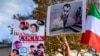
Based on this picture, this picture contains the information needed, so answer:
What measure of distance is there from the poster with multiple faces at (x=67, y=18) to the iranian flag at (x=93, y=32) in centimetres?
93

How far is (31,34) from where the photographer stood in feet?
38.9

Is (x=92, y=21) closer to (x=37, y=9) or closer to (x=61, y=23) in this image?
(x=61, y=23)

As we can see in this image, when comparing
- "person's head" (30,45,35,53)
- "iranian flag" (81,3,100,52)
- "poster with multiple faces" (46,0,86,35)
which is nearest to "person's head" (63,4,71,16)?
"poster with multiple faces" (46,0,86,35)

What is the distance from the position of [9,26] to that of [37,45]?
11.3 metres

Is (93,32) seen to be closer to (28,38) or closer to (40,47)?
(40,47)

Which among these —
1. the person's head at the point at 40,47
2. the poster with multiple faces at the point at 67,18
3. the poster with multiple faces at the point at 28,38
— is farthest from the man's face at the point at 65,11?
the person's head at the point at 40,47

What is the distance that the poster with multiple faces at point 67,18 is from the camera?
443 inches

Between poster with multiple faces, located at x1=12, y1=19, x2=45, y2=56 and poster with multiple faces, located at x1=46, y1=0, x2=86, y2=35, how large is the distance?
1.22 feet

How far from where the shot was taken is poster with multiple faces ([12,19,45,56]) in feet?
38.2

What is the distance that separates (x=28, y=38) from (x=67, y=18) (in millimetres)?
1368

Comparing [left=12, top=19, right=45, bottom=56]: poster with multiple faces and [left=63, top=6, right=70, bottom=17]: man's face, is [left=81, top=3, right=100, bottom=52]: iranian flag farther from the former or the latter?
[left=12, top=19, right=45, bottom=56]: poster with multiple faces

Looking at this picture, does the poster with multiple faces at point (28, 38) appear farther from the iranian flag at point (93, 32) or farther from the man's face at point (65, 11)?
the iranian flag at point (93, 32)

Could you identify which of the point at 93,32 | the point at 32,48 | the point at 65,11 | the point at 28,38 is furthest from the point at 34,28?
the point at 93,32

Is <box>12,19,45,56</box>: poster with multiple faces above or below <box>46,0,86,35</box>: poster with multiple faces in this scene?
below
